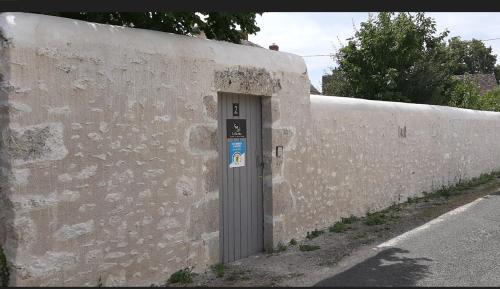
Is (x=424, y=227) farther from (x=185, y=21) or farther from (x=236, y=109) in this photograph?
(x=185, y=21)

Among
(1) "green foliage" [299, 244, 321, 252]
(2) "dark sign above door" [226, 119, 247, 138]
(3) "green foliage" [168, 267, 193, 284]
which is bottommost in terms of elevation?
(1) "green foliage" [299, 244, 321, 252]

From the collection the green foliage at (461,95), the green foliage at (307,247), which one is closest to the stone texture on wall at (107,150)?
the green foliage at (307,247)

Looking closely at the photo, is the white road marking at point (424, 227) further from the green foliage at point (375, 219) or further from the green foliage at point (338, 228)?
the green foliage at point (338, 228)

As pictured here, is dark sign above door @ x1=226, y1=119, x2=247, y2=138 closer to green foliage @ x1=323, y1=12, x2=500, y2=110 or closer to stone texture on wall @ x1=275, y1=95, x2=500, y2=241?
stone texture on wall @ x1=275, y1=95, x2=500, y2=241

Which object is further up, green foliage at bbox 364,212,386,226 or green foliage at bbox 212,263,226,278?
green foliage at bbox 212,263,226,278

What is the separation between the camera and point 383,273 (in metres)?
5.41

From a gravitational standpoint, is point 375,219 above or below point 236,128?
below

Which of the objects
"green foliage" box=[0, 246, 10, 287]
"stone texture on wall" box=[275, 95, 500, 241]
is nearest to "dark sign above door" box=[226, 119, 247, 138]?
"stone texture on wall" box=[275, 95, 500, 241]

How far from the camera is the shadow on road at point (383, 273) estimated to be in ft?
16.7

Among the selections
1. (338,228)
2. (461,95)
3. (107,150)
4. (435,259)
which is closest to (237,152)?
(107,150)

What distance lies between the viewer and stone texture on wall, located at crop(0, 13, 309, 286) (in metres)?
3.77

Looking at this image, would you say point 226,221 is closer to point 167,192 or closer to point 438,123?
point 167,192

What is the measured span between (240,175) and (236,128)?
0.59 meters

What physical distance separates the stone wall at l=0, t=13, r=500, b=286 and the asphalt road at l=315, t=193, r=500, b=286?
1.25m
